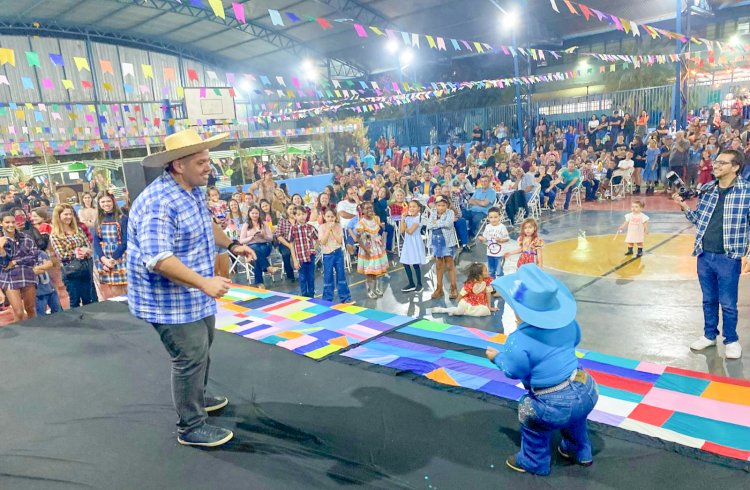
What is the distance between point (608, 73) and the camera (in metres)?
21.8

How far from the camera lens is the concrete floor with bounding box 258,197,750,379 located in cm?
432

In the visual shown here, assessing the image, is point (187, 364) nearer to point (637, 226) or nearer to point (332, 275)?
point (332, 275)

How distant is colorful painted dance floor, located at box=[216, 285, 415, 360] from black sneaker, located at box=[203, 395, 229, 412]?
31.8 inches

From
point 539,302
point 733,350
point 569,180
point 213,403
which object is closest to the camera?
point 539,302

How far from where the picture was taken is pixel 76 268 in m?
5.51

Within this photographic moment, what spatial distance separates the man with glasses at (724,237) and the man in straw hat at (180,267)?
355cm

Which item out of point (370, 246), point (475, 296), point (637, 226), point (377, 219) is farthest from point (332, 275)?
point (637, 226)

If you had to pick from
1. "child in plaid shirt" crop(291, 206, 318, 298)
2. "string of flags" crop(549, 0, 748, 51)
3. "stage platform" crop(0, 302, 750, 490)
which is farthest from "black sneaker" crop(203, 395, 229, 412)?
"string of flags" crop(549, 0, 748, 51)

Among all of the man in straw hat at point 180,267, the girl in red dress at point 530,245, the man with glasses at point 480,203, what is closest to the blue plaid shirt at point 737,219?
the girl in red dress at point 530,245

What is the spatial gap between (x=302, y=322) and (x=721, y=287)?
3403mm

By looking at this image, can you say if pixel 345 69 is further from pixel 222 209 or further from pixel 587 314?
pixel 587 314

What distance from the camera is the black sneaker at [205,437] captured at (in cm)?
254

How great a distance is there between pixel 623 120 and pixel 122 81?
76.8 feet

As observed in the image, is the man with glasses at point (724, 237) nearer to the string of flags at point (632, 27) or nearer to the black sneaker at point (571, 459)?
the black sneaker at point (571, 459)
